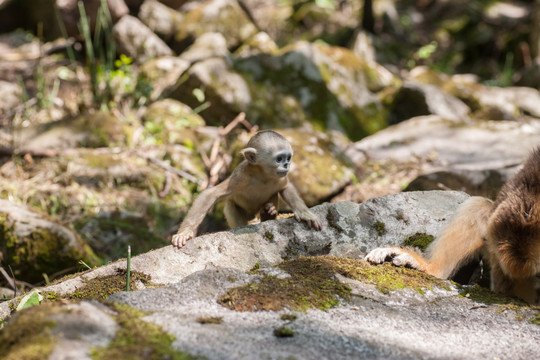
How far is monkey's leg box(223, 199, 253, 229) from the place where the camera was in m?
5.57

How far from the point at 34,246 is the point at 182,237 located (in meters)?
2.25

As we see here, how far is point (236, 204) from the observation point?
18.4ft

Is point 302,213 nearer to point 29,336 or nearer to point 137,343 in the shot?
point 137,343

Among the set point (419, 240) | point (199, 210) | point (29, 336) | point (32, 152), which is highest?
point (29, 336)

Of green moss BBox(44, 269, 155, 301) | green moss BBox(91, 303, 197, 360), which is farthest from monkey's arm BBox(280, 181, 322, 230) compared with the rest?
green moss BBox(91, 303, 197, 360)

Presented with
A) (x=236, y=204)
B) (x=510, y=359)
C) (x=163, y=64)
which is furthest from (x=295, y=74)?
(x=510, y=359)

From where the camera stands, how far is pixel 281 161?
4910 millimetres

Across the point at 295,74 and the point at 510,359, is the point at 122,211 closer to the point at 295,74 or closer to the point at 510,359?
the point at 295,74

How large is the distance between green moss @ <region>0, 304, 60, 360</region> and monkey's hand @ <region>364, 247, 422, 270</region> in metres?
2.34

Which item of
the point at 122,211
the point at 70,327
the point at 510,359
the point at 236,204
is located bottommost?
the point at 122,211

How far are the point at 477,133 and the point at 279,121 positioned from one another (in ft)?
12.6

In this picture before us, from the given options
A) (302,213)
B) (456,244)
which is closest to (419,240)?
(456,244)

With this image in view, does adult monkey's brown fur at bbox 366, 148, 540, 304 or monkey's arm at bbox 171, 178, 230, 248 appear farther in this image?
monkey's arm at bbox 171, 178, 230, 248

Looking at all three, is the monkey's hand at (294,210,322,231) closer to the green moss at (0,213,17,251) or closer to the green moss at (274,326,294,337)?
the green moss at (274,326,294,337)
